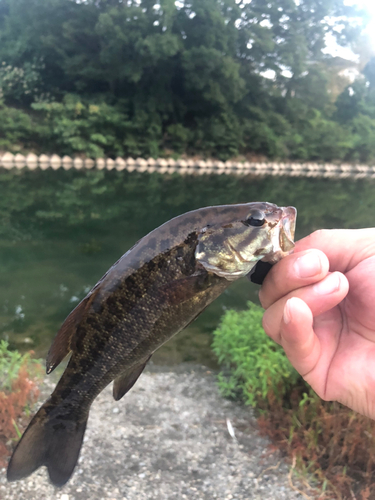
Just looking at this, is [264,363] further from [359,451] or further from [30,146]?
[30,146]

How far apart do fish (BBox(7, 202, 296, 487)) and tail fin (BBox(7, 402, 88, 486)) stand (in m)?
0.01

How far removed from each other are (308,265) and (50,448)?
1.67 meters

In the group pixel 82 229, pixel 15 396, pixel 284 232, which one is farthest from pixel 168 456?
pixel 82 229

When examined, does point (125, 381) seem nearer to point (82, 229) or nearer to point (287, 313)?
point (287, 313)

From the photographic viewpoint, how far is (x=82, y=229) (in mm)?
11219

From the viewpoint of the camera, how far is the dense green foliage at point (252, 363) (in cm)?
389

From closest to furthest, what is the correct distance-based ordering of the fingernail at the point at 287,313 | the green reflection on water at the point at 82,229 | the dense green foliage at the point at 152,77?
the fingernail at the point at 287,313 < the green reflection on water at the point at 82,229 < the dense green foliage at the point at 152,77

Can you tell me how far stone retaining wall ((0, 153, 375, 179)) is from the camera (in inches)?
983

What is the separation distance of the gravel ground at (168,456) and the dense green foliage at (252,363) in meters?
0.27

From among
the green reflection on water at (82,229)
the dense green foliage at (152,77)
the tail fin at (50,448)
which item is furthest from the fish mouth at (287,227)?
the dense green foliage at (152,77)

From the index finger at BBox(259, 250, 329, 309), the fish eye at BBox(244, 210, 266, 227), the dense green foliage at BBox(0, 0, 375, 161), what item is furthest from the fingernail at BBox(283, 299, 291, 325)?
the dense green foliage at BBox(0, 0, 375, 161)

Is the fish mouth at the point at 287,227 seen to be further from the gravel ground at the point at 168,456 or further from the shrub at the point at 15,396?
the shrub at the point at 15,396

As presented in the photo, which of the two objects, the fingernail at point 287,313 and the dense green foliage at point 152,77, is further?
the dense green foliage at point 152,77

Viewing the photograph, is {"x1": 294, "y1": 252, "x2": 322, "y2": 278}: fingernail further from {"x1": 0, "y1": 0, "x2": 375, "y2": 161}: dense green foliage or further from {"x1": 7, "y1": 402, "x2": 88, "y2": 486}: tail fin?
{"x1": 0, "y1": 0, "x2": 375, "y2": 161}: dense green foliage
